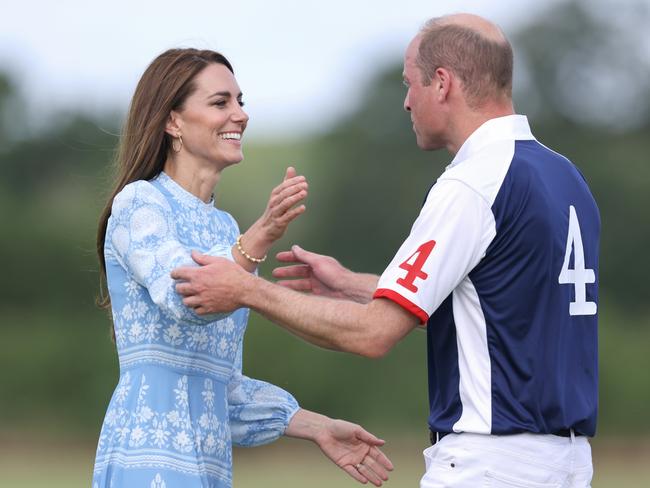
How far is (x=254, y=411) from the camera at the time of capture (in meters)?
5.54

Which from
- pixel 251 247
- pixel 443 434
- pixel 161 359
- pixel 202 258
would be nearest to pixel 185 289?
pixel 202 258

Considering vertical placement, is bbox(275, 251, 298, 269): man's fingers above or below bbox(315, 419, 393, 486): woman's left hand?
above

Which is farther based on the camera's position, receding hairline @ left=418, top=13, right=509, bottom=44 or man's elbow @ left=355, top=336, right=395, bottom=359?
receding hairline @ left=418, top=13, right=509, bottom=44

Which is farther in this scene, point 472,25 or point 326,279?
point 326,279

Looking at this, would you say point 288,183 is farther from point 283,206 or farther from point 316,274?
point 316,274

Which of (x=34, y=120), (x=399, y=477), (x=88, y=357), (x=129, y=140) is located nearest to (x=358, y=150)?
(x=34, y=120)

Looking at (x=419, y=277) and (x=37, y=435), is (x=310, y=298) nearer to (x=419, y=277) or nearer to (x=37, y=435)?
(x=419, y=277)

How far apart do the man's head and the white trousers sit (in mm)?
1182

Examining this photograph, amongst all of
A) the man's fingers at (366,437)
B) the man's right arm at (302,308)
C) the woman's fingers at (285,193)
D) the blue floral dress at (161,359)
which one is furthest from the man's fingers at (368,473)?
the woman's fingers at (285,193)

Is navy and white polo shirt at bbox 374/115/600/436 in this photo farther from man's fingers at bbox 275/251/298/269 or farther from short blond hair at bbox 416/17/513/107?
man's fingers at bbox 275/251/298/269

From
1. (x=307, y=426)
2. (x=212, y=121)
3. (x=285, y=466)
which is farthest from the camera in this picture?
(x=285, y=466)

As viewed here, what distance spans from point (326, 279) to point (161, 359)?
100 centimetres

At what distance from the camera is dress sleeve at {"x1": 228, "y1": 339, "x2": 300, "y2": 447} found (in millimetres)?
5527


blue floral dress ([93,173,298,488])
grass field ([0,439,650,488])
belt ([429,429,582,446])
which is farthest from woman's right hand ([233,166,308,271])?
grass field ([0,439,650,488])
